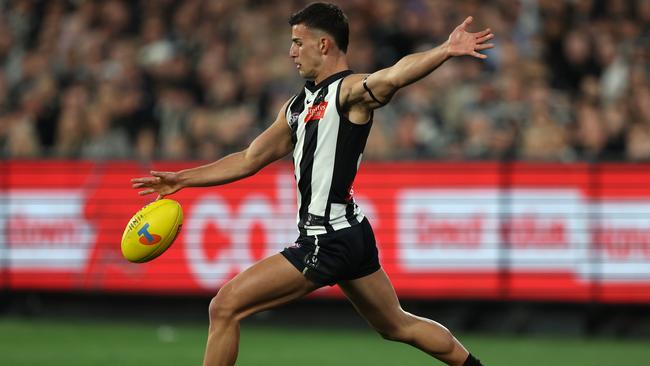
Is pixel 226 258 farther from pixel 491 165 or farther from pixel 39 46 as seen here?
pixel 39 46

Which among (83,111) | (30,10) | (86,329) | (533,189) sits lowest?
(86,329)

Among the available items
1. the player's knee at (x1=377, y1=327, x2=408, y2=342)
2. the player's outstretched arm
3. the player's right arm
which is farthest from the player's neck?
the player's knee at (x1=377, y1=327, x2=408, y2=342)

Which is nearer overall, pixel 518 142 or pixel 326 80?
pixel 326 80

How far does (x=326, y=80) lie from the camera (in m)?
7.39

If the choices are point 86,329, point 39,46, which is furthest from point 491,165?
point 39,46

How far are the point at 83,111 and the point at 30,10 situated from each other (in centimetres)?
356

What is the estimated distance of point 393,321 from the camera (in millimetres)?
7602

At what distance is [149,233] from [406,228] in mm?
6186

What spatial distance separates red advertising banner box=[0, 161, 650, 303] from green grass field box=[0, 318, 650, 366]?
60cm

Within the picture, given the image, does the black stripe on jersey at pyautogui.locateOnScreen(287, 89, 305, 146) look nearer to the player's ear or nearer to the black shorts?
the player's ear

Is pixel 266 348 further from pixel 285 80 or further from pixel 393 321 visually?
pixel 285 80

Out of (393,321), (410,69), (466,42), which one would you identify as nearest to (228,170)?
(393,321)

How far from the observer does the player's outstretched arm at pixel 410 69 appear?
668 centimetres

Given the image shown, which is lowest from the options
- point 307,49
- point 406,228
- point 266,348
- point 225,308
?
point 266,348
